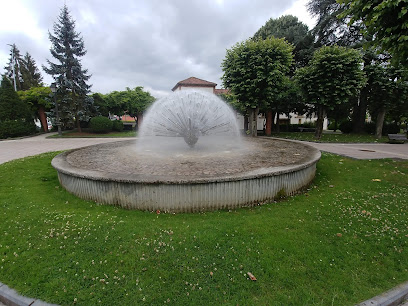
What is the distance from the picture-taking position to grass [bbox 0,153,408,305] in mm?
2365

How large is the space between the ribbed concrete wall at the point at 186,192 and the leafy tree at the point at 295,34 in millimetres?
19174

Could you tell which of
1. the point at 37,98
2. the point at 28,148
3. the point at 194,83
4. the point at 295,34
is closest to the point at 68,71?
the point at 37,98

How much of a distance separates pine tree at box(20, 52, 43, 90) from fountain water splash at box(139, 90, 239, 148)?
44.4 meters

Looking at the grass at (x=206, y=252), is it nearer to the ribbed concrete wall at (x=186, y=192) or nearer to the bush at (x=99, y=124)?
the ribbed concrete wall at (x=186, y=192)

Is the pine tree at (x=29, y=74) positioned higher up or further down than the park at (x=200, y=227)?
higher up

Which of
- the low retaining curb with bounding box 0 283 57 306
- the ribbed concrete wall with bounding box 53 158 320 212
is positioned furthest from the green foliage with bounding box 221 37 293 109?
the low retaining curb with bounding box 0 283 57 306

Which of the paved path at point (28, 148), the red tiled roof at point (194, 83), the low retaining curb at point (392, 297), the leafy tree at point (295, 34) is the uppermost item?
the leafy tree at point (295, 34)

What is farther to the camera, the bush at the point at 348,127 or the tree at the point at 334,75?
the bush at the point at 348,127

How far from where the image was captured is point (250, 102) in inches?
617

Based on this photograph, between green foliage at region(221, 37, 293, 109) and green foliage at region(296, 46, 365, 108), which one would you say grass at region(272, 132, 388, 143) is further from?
green foliage at region(221, 37, 293, 109)

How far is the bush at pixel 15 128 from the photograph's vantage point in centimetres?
1900

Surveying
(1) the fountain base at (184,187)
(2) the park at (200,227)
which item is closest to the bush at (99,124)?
(2) the park at (200,227)

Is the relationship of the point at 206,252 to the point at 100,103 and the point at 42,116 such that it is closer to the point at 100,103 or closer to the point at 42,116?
the point at 100,103

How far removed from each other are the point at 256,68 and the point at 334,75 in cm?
495
